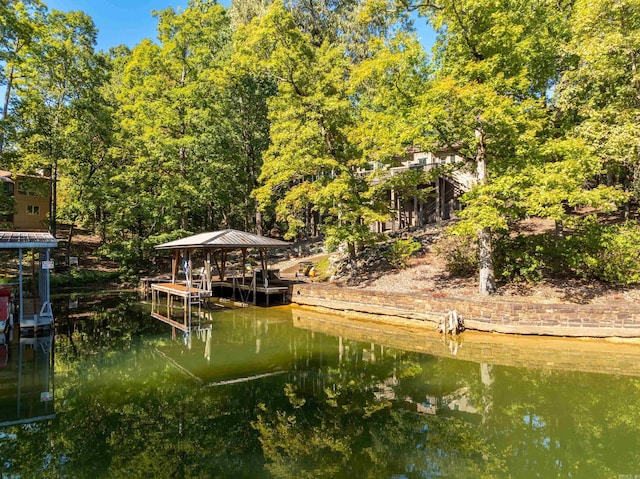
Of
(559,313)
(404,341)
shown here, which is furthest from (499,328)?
(404,341)

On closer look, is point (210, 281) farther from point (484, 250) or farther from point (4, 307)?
point (484, 250)

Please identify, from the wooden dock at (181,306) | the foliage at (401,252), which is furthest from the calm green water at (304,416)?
the foliage at (401,252)

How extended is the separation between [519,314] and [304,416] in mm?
8161

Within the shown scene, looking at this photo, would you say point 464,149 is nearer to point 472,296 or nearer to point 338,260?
point 472,296

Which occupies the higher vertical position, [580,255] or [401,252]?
[401,252]

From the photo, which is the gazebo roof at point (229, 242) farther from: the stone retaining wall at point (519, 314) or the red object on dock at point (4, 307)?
the red object on dock at point (4, 307)

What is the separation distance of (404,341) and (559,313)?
4.53 metres

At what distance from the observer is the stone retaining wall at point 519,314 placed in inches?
431

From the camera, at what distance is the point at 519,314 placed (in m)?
11.9

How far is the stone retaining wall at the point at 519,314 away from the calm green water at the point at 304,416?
2.94 meters

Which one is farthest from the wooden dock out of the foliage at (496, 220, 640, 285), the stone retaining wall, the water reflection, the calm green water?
the foliage at (496, 220, 640, 285)

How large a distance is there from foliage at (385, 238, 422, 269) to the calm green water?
7.41 meters

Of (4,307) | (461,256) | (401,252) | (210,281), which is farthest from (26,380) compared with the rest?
(461,256)

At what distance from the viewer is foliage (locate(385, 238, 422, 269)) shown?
57.8 feet
